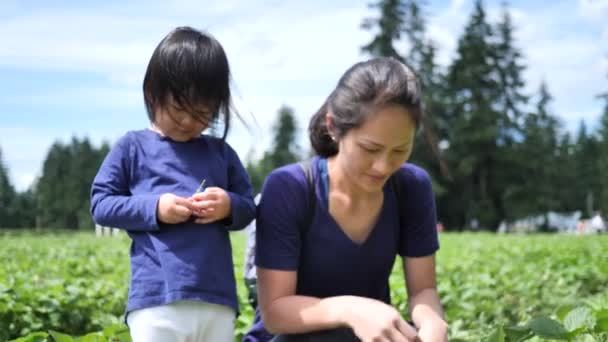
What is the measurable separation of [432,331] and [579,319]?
60 cm

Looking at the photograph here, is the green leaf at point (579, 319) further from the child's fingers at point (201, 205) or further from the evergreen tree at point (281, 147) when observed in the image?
the evergreen tree at point (281, 147)

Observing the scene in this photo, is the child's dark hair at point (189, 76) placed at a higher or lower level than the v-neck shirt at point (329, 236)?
higher

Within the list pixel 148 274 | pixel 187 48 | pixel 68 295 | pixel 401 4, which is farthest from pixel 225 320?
pixel 401 4

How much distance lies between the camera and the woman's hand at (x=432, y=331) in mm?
2242

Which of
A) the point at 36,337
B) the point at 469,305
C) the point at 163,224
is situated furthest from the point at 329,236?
the point at 469,305

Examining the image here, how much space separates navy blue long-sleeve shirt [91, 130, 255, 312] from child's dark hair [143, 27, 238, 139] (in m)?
0.12

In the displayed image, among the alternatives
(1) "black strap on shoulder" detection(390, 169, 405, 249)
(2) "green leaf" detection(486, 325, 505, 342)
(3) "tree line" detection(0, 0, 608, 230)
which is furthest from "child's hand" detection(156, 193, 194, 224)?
(3) "tree line" detection(0, 0, 608, 230)

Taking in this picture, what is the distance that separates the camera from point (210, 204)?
2.34m

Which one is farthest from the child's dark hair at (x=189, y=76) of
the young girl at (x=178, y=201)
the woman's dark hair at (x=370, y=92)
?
the woman's dark hair at (x=370, y=92)

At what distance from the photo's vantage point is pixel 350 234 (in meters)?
2.46

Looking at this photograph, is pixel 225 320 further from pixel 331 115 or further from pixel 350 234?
pixel 331 115

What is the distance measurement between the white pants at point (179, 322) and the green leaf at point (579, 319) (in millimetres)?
1091

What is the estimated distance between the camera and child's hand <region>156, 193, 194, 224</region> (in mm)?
2307

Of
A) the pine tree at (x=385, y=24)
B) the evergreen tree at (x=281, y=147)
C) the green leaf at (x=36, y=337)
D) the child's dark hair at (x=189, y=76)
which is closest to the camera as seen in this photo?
the child's dark hair at (x=189, y=76)
